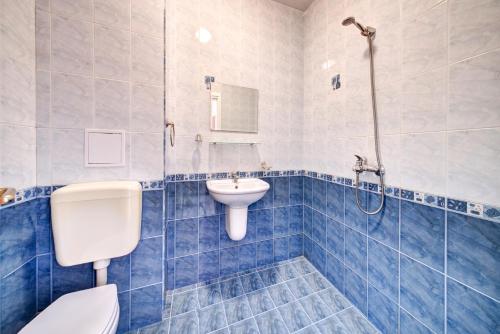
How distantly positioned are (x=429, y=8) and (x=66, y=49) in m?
1.92

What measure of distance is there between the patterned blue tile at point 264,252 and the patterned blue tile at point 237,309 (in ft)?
1.36

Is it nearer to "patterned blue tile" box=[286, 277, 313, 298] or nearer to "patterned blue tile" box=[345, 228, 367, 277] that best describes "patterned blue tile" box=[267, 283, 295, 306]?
"patterned blue tile" box=[286, 277, 313, 298]

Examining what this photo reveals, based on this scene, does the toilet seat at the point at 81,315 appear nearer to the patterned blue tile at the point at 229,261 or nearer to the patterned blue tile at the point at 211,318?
the patterned blue tile at the point at 211,318

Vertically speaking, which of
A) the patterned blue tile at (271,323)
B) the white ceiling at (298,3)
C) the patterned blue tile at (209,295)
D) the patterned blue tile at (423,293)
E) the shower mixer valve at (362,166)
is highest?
the white ceiling at (298,3)

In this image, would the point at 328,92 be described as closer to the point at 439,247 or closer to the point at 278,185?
the point at 278,185

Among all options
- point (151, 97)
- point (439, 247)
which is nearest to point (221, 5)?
point (151, 97)

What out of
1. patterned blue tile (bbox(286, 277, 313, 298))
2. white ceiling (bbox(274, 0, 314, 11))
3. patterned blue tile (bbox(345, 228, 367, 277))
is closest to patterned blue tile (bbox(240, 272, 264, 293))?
patterned blue tile (bbox(286, 277, 313, 298))

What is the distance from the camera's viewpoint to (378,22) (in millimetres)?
1218

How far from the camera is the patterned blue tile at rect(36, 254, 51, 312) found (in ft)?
3.35

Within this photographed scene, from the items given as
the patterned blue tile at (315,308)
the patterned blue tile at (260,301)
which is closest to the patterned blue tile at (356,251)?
the patterned blue tile at (315,308)

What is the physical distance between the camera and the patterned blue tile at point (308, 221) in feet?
6.28

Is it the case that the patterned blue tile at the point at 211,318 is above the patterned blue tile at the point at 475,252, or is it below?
below

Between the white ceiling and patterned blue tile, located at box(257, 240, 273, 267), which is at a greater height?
the white ceiling

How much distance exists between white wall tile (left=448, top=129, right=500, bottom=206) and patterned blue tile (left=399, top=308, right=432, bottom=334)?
0.73 m
